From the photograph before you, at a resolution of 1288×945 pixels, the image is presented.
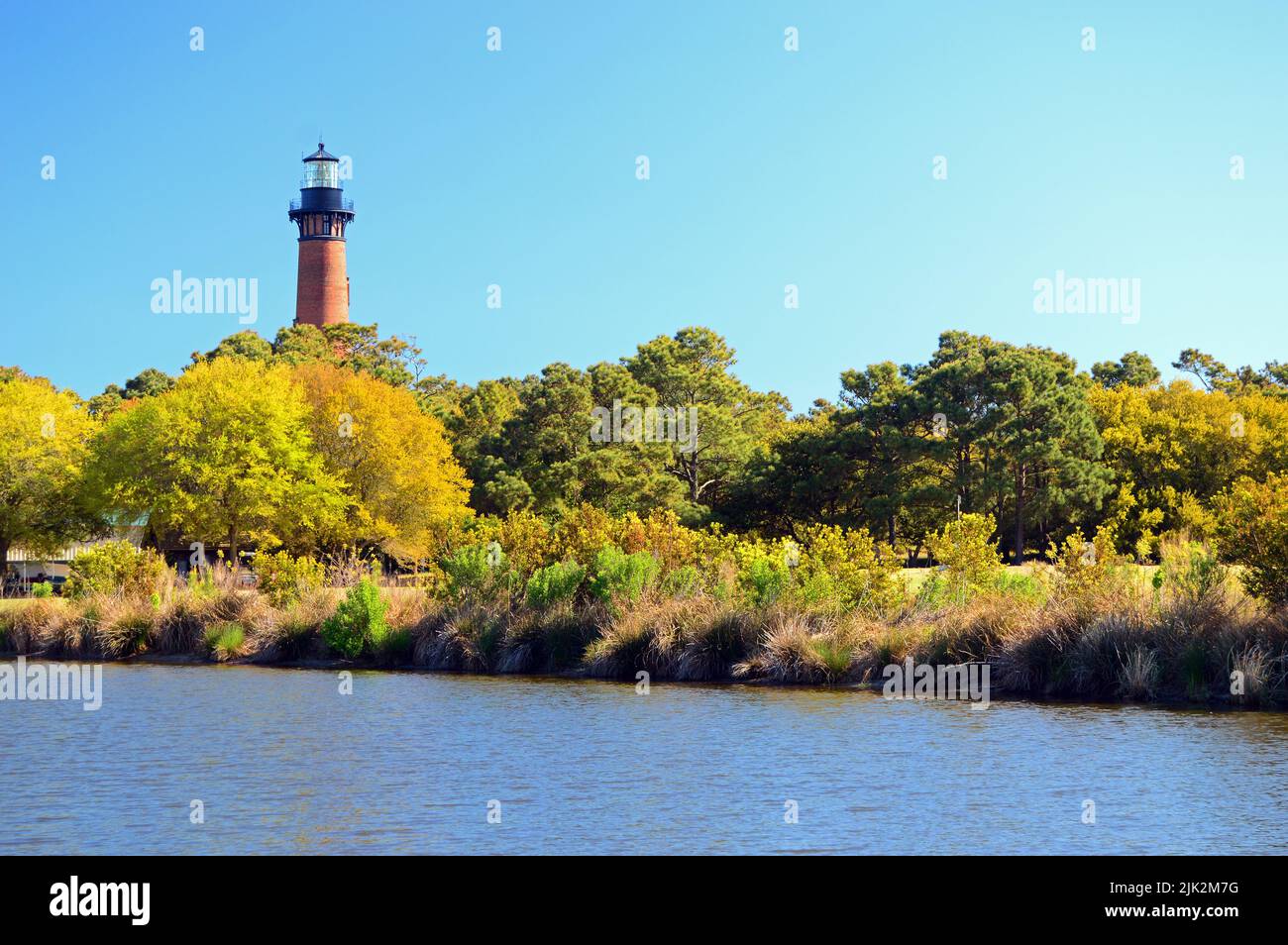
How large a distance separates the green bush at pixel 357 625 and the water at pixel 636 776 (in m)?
6.36

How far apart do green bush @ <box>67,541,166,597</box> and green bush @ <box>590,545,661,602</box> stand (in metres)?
13.5

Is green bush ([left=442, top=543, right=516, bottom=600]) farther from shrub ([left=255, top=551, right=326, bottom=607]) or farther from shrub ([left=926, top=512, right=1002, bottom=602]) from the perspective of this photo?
shrub ([left=926, top=512, right=1002, bottom=602])

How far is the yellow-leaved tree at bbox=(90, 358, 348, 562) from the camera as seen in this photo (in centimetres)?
5772

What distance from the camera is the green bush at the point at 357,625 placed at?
1351 inches

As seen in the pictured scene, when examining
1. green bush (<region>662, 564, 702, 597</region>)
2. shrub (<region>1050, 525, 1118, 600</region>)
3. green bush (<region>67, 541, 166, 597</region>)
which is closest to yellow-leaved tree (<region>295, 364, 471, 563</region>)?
green bush (<region>67, 541, 166, 597</region>)

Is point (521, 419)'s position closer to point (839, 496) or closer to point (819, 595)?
point (839, 496)

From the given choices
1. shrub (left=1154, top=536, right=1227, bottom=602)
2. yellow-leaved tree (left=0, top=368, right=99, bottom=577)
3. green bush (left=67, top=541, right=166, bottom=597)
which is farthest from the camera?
yellow-leaved tree (left=0, top=368, right=99, bottom=577)

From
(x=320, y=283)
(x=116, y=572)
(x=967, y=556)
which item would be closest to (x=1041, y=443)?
(x=967, y=556)

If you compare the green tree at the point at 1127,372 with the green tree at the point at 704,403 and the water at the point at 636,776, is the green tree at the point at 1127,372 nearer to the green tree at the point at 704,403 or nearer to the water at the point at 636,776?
the green tree at the point at 704,403

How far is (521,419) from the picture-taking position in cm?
6606

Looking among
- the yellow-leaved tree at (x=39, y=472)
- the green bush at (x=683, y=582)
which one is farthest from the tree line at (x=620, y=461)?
the green bush at (x=683, y=582)
